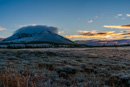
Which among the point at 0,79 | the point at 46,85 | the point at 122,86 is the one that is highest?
the point at 0,79

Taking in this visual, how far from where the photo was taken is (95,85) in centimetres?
713

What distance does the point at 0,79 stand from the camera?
6.21m

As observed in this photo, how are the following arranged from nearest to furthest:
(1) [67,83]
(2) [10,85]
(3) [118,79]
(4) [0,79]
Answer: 1. (2) [10,85]
2. (4) [0,79]
3. (1) [67,83]
4. (3) [118,79]

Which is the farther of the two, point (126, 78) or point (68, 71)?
point (68, 71)

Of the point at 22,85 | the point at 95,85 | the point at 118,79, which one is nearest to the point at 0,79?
→ the point at 22,85

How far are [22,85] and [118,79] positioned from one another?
6160 millimetres

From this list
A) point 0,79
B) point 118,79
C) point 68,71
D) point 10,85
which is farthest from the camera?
point 68,71

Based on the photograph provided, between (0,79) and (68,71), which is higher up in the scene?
(0,79)

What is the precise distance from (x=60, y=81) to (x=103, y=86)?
2.60m

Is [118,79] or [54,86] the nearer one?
[54,86]

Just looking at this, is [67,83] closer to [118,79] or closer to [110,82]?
[110,82]

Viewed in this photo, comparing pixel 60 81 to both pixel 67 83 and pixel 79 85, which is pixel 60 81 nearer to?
pixel 67 83

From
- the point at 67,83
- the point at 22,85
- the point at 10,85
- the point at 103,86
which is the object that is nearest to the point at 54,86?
the point at 67,83

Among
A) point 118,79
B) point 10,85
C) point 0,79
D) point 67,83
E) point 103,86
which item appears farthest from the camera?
point 118,79
